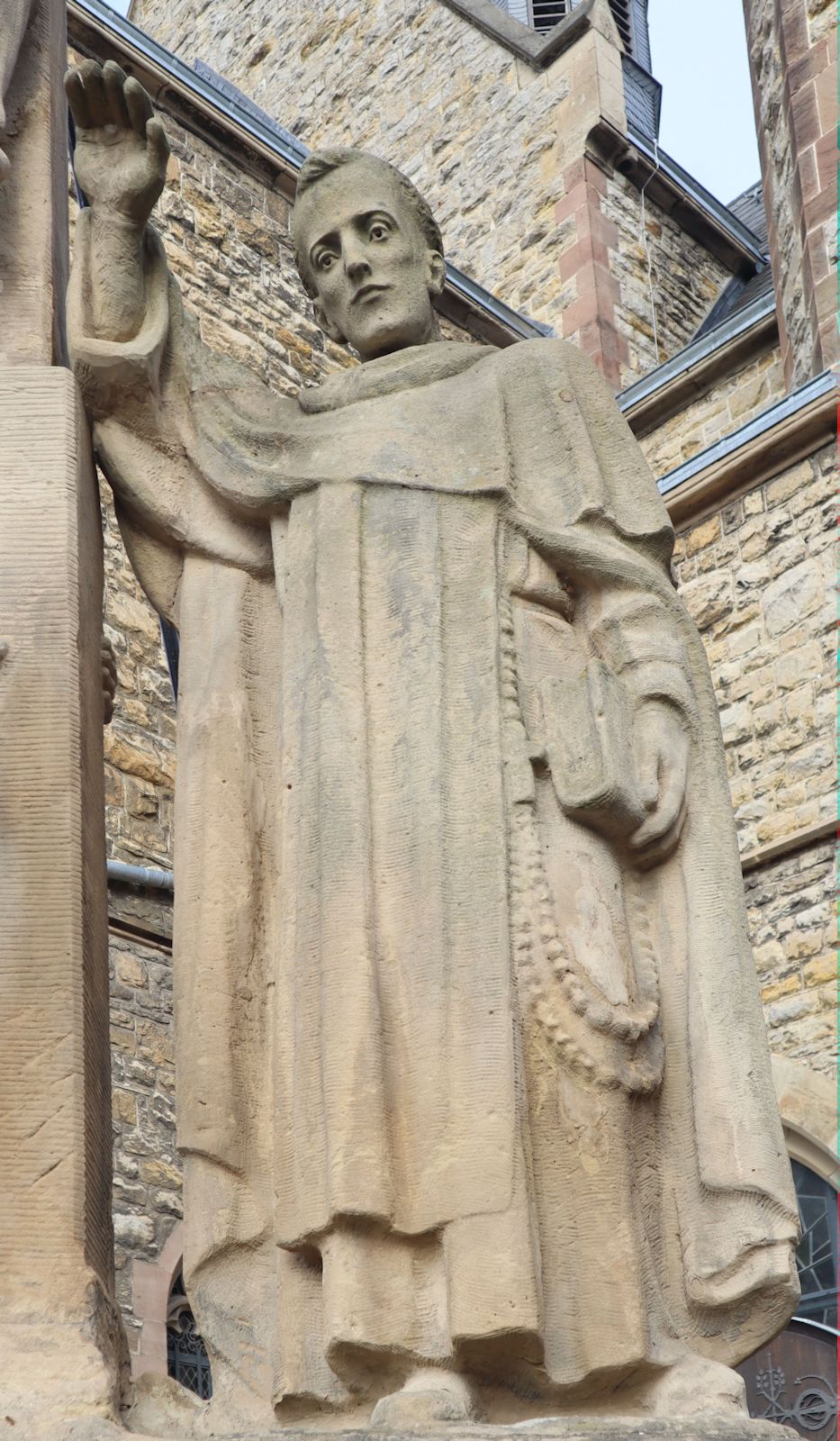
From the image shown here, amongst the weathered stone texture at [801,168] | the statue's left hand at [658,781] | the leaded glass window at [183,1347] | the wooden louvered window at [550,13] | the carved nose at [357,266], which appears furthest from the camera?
the wooden louvered window at [550,13]

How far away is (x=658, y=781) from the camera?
3.80m

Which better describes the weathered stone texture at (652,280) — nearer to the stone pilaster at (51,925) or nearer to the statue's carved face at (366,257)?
the statue's carved face at (366,257)

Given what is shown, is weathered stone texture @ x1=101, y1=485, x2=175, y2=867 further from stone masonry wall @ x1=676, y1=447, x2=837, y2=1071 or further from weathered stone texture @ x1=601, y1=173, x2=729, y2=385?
weathered stone texture @ x1=601, y1=173, x2=729, y2=385

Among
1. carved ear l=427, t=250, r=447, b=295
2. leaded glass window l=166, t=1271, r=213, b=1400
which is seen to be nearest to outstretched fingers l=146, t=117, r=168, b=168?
carved ear l=427, t=250, r=447, b=295

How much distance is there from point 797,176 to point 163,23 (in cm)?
1174

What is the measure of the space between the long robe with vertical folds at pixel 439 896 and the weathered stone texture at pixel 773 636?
6.70 meters

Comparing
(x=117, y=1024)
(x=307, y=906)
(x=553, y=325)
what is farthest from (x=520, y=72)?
(x=307, y=906)

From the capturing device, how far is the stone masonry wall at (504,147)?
1802cm

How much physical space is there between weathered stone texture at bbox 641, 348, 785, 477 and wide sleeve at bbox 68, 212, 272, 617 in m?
11.0

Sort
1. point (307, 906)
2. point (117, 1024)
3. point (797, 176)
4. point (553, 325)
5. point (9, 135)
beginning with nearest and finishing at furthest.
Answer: point (307, 906)
point (9, 135)
point (117, 1024)
point (797, 176)
point (553, 325)

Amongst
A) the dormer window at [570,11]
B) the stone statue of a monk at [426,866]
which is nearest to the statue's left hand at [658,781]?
the stone statue of a monk at [426,866]

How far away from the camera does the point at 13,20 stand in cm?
437

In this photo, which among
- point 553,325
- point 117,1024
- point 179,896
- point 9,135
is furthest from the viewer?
point 553,325

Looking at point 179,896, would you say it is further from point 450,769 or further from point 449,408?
point 449,408
